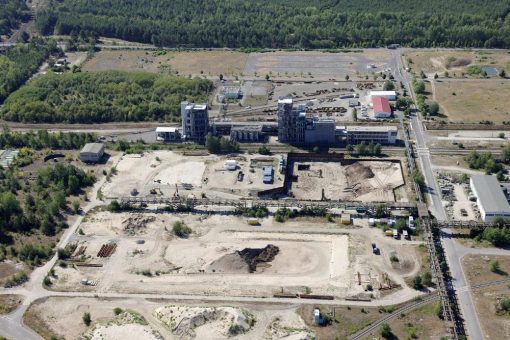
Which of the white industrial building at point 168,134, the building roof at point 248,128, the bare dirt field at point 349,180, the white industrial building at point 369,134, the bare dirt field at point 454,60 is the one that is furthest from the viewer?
the bare dirt field at point 454,60

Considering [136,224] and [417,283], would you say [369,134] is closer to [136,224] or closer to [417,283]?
[417,283]

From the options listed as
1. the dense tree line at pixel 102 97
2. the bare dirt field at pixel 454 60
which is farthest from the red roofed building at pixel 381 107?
the dense tree line at pixel 102 97

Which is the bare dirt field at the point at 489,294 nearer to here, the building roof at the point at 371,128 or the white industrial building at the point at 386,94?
the building roof at the point at 371,128

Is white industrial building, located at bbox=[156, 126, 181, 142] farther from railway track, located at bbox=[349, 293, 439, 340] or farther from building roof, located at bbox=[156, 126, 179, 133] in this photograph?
railway track, located at bbox=[349, 293, 439, 340]

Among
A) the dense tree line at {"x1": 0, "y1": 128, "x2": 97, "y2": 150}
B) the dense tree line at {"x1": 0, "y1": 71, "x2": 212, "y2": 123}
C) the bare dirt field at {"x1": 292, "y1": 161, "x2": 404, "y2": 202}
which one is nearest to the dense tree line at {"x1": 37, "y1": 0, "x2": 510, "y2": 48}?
the dense tree line at {"x1": 0, "y1": 71, "x2": 212, "y2": 123}

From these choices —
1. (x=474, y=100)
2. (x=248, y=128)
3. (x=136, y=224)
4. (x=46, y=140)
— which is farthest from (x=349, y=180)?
(x=46, y=140)

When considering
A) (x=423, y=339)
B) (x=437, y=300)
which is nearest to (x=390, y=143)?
(x=437, y=300)

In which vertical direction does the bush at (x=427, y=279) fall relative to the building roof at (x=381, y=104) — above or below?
below
